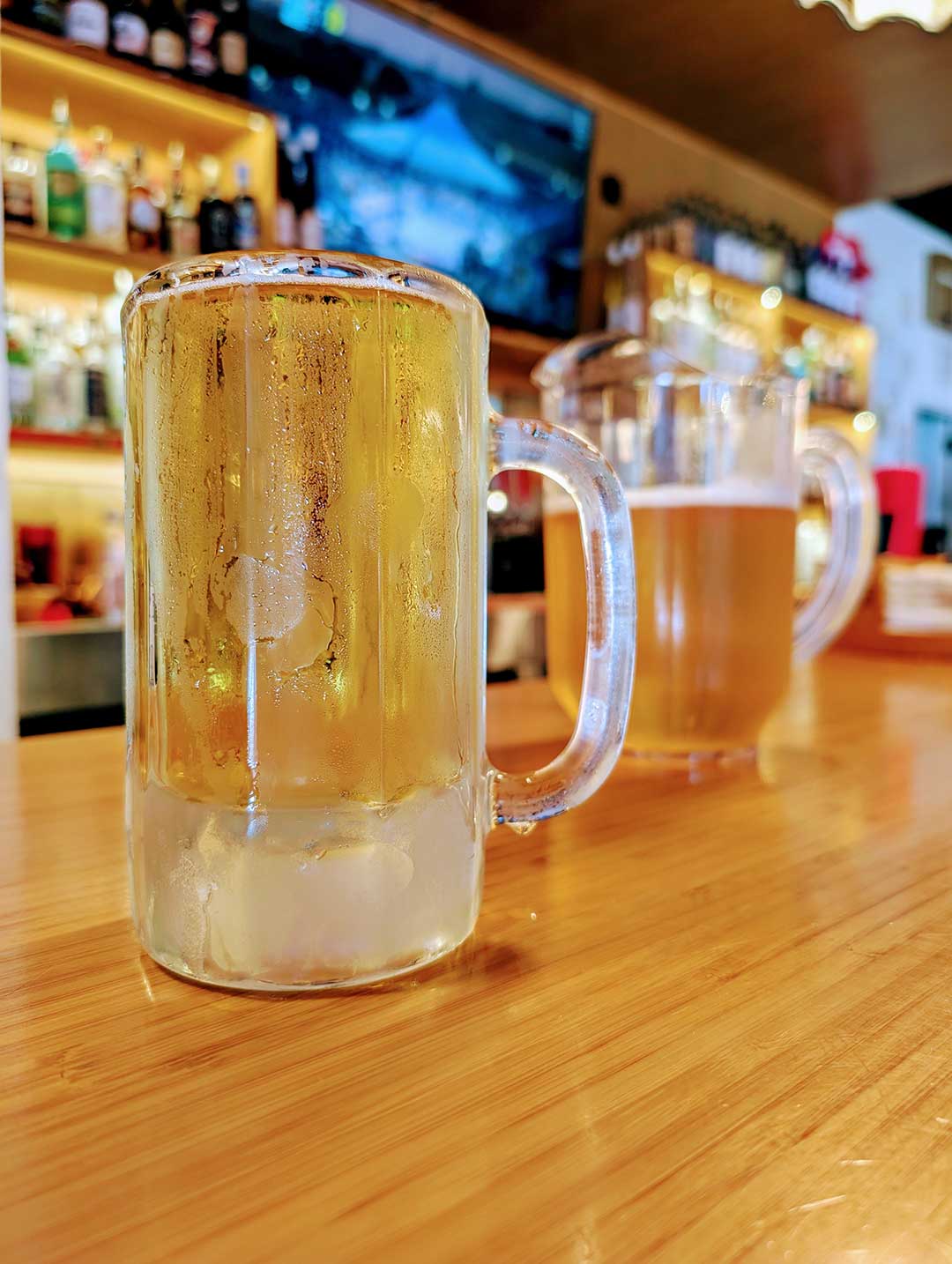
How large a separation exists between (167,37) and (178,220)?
0.40 metres

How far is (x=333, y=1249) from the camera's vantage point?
0.17 m

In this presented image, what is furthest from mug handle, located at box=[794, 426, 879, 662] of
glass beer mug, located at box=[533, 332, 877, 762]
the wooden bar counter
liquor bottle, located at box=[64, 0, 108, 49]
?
liquor bottle, located at box=[64, 0, 108, 49]

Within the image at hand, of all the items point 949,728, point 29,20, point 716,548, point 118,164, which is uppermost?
point 29,20

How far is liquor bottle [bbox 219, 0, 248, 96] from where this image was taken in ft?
7.63

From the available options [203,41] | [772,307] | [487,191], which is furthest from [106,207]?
[772,307]

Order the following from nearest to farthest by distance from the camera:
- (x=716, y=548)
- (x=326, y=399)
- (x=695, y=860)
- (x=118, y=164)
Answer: (x=326, y=399), (x=695, y=860), (x=716, y=548), (x=118, y=164)

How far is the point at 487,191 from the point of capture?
312 cm

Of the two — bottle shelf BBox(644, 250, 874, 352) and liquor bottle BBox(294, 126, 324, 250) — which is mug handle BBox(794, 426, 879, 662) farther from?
bottle shelf BBox(644, 250, 874, 352)

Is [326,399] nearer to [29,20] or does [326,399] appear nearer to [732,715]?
[732,715]

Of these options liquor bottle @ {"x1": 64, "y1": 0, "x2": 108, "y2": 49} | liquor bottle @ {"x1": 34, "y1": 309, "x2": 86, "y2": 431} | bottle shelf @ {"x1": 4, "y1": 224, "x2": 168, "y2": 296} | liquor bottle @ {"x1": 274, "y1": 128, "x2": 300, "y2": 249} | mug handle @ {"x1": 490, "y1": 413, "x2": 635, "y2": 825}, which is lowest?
mug handle @ {"x1": 490, "y1": 413, "x2": 635, "y2": 825}

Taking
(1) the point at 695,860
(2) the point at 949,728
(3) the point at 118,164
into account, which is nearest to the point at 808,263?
(3) the point at 118,164

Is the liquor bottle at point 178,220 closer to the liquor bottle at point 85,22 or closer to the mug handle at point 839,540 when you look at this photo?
the liquor bottle at point 85,22

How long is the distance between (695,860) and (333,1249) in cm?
26

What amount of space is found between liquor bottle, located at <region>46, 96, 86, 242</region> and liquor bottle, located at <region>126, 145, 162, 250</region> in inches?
4.0
